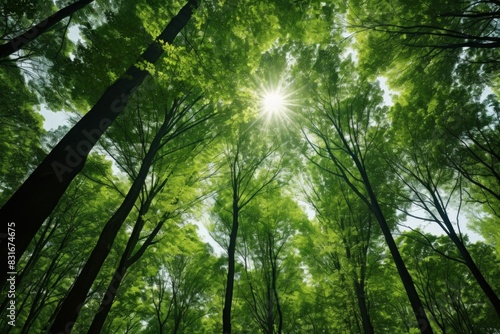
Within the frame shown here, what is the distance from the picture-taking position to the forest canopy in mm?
4215

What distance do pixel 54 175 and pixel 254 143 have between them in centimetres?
669

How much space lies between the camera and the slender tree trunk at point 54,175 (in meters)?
2.23

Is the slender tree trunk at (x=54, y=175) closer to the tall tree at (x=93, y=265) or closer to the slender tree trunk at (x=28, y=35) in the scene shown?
the slender tree trunk at (x=28, y=35)

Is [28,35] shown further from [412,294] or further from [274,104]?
[412,294]

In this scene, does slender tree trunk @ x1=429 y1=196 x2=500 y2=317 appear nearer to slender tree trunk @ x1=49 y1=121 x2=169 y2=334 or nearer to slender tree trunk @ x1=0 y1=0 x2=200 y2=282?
slender tree trunk @ x1=49 y1=121 x2=169 y2=334

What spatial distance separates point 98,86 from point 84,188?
23.5 ft

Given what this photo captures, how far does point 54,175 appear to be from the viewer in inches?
100

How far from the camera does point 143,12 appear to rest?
4.30 meters

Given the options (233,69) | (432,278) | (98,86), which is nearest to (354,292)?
(432,278)

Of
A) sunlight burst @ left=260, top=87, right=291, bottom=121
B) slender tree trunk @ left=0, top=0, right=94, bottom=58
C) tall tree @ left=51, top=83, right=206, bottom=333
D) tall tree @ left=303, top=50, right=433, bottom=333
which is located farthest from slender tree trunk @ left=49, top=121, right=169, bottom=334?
tall tree @ left=303, top=50, right=433, bottom=333

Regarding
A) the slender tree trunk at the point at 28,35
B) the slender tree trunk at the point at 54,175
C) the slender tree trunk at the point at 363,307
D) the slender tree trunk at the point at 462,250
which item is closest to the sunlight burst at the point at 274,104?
the slender tree trunk at the point at 54,175

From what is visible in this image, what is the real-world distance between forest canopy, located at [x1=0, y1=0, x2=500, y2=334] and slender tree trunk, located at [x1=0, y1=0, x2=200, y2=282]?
0.05 feet

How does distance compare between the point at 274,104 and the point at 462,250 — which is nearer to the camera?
the point at 462,250

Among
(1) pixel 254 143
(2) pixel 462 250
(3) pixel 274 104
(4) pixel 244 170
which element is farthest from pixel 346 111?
(2) pixel 462 250
